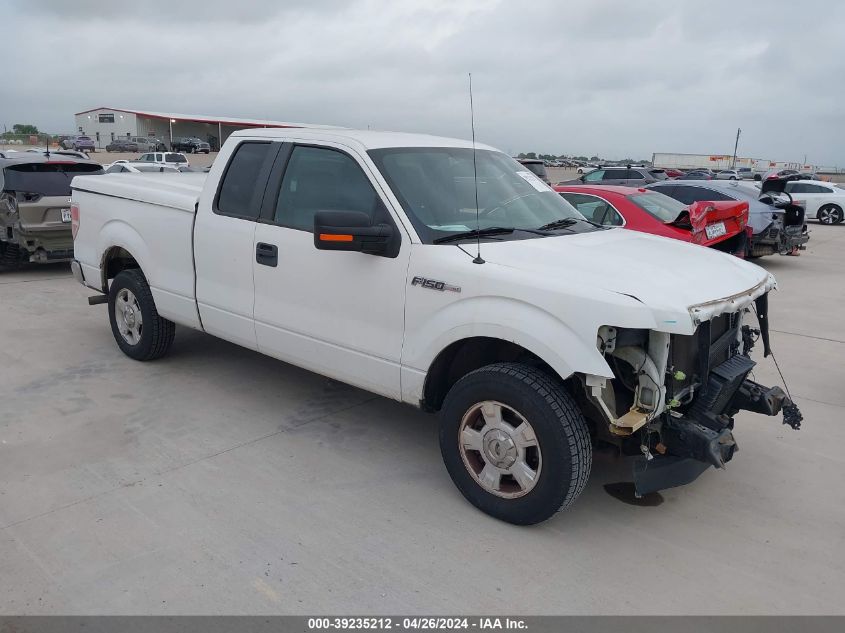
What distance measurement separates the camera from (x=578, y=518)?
364 cm

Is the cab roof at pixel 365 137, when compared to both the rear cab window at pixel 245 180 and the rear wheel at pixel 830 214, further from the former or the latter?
the rear wheel at pixel 830 214

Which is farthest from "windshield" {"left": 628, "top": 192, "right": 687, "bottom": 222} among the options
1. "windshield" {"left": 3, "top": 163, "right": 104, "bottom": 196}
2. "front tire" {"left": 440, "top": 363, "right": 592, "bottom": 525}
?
"windshield" {"left": 3, "top": 163, "right": 104, "bottom": 196}

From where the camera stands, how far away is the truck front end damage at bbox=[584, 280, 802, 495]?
3.21 m

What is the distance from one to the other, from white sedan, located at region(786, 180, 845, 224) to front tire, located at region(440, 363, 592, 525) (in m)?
23.2

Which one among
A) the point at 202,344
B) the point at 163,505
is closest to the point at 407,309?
the point at 163,505

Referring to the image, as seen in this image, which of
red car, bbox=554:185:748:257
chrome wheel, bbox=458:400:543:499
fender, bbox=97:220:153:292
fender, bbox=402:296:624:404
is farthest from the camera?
red car, bbox=554:185:748:257

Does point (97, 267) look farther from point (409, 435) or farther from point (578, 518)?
point (578, 518)

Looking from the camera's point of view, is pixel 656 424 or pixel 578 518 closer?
pixel 656 424

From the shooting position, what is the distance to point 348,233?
361 centimetres

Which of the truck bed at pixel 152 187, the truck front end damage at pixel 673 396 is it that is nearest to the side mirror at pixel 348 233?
the truck front end damage at pixel 673 396

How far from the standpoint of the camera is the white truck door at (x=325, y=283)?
3.89m

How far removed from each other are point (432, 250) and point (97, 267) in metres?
3.74

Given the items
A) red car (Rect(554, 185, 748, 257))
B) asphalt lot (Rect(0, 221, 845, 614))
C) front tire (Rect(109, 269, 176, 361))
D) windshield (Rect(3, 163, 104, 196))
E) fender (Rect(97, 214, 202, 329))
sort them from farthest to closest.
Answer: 1. windshield (Rect(3, 163, 104, 196))
2. red car (Rect(554, 185, 748, 257))
3. front tire (Rect(109, 269, 176, 361))
4. fender (Rect(97, 214, 202, 329))
5. asphalt lot (Rect(0, 221, 845, 614))
